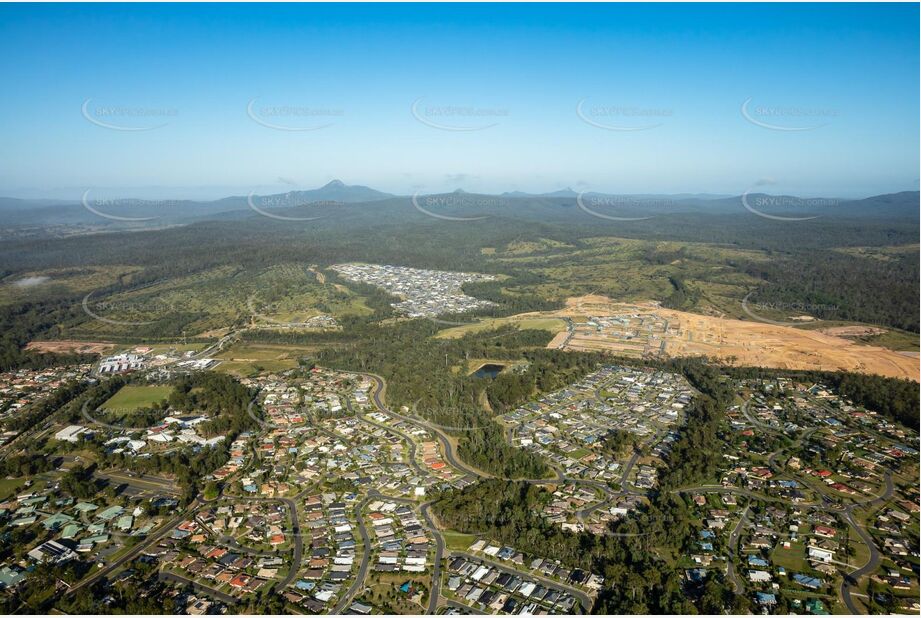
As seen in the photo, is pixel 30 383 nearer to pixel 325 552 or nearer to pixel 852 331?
pixel 325 552

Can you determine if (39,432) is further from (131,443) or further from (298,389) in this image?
(298,389)

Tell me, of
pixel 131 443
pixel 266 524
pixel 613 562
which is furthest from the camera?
pixel 131 443

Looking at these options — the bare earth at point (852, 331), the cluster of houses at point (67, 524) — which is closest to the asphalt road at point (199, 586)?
the cluster of houses at point (67, 524)

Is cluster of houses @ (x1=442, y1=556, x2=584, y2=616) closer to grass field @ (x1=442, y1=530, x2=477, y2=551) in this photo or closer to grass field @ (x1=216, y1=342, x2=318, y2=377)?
grass field @ (x1=442, y1=530, x2=477, y2=551)

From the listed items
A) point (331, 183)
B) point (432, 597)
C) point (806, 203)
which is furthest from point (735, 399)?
point (331, 183)

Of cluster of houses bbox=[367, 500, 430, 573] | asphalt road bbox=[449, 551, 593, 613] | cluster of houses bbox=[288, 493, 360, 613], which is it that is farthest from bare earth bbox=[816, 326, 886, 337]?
cluster of houses bbox=[288, 493, 360, 613]

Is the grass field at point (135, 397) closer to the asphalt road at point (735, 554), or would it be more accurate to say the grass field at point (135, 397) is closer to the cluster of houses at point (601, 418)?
the cluster of houses at point (601, 418)

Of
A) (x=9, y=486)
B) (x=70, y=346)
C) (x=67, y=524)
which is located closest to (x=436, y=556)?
(x=67, y=524)
